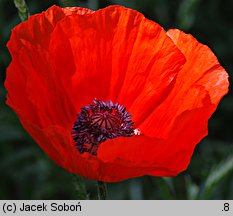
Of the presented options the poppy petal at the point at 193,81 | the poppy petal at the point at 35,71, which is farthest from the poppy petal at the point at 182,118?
the poppy petal at the point at 35,71

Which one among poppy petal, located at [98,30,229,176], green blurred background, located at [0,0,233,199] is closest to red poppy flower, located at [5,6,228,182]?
poppy petal, located at [98,30,229,176]

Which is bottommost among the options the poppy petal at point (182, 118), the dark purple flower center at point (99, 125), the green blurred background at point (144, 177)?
the green blurred background at point (144, 177)

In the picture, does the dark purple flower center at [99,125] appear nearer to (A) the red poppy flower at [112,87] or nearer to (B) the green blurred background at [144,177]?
(A) the red poppy flower at [112,87]

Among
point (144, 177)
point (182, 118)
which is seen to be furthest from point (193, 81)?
point (144, 177)

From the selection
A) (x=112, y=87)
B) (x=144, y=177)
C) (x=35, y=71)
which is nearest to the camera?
(x=35, y=71)

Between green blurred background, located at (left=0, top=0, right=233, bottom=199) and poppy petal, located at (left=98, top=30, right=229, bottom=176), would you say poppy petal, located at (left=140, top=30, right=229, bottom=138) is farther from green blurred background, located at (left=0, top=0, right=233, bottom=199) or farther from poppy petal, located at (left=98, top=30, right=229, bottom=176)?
green blurred background, located at (left=0, top=0, right=233, bottom=199)

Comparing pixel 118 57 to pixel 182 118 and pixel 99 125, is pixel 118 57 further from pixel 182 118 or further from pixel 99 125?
pixel 182 118
